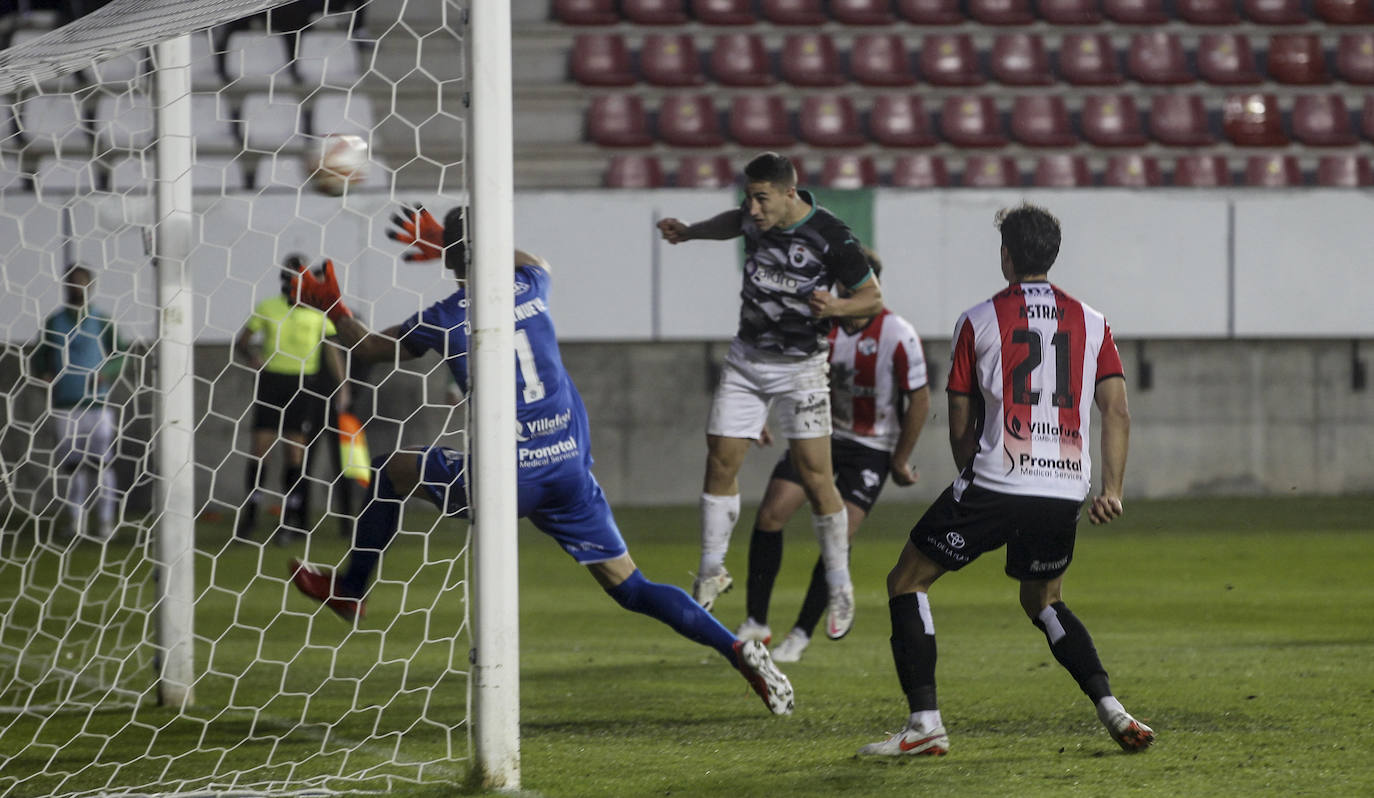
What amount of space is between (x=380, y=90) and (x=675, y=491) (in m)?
5.21

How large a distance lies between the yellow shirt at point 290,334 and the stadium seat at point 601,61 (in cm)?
584

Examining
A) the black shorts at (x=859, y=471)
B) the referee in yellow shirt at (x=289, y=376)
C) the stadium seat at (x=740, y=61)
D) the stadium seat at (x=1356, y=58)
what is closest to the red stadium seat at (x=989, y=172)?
the stadium seat at (x=740, y=61)

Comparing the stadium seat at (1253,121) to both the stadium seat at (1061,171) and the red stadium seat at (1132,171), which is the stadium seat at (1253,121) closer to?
the red stadium seat at (1132,171)

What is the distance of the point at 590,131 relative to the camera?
14922mm

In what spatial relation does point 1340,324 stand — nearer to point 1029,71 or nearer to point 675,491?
point 1029,71

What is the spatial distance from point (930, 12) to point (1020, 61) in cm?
107

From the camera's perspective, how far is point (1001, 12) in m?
15.8

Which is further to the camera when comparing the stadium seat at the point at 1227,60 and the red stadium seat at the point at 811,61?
the stadium seat at the point at 1227,60

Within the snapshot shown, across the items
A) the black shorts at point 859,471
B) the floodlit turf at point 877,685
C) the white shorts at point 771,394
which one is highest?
the white shorts at point 771,394

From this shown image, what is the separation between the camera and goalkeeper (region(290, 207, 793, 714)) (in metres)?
4.55

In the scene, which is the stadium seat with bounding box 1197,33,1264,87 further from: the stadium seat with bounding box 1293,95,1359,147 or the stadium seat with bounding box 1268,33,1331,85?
the stadium seat with bounding box 1293,95,1359,147

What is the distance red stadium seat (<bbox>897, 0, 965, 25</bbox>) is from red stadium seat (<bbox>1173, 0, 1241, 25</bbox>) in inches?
91.2

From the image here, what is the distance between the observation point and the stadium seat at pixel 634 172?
14359mm

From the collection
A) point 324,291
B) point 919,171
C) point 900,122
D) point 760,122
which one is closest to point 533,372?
point 324,291
